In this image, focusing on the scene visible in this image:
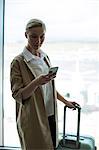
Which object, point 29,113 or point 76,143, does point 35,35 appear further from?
point 76,143

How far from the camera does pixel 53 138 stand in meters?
1.57

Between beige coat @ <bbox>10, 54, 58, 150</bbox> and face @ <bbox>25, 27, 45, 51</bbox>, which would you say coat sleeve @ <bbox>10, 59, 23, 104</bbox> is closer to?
beige coat @ <bbox>10, 54, 58, 150</bbox>

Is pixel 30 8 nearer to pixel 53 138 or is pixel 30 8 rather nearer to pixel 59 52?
pixel 59 52

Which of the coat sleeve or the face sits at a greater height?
the face

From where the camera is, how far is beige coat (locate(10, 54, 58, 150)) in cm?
144

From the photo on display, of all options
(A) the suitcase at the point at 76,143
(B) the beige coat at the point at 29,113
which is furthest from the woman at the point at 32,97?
(A) the suitcase at the point at 76,143

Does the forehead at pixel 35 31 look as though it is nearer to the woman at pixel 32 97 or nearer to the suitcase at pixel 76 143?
the woman at pixel 32 97

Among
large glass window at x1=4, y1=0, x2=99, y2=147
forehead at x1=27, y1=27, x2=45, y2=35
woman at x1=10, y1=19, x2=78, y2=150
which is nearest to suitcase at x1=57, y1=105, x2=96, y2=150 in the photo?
woman at x1=10, y1=19, x2=78, y2=150

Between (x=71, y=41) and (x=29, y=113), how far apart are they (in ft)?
3.61

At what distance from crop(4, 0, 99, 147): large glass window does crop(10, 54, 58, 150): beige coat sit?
34.5 inches

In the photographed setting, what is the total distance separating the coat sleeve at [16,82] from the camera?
1408 millimetres

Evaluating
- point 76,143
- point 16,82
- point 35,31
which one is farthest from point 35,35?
point 76,143

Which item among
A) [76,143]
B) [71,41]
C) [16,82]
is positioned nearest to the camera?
[16,82]

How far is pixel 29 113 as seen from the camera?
4.78ft
